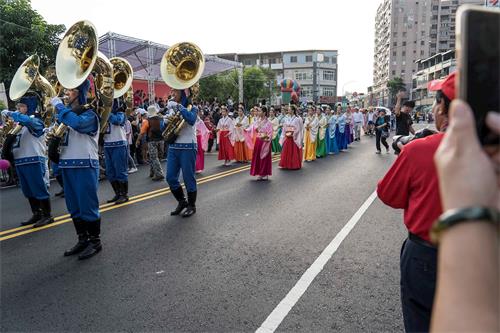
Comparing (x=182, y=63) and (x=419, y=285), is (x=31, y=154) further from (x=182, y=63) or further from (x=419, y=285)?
(x=419, y=285)

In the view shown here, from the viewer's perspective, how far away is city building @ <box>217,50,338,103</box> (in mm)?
76625

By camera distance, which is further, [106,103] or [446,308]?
[106,103]

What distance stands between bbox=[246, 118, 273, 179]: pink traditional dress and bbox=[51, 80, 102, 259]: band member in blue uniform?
560cm

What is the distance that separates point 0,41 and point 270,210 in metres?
14.5

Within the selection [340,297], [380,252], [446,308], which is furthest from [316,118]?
[446,308]

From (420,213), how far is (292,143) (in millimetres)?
9696

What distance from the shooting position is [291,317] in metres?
3.17

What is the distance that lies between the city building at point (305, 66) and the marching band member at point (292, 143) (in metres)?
64.8

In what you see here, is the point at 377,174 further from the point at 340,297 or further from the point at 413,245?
the point at 413,245

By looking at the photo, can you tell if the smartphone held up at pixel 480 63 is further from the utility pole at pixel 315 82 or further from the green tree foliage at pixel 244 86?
the utility pole at pixel 315 82

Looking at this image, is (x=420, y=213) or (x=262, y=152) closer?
(x=420, y=213)

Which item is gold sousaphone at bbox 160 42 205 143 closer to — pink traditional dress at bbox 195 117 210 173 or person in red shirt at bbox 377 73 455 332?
pink traditional dress at bbox 195 117 210 173

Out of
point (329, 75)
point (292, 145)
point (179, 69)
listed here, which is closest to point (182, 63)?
point (179, 69)

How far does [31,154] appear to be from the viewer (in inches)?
228
